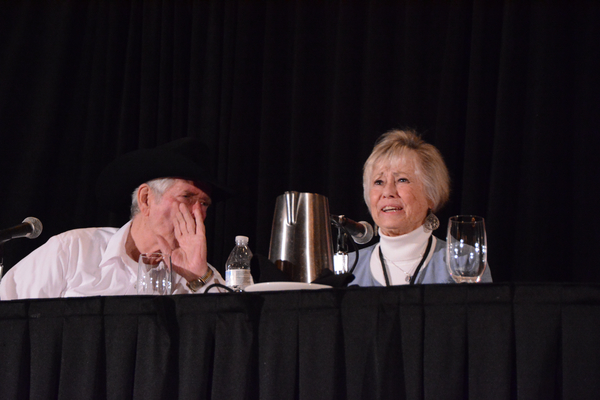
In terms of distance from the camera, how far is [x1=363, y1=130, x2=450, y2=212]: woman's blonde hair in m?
2.35

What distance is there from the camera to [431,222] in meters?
2.30

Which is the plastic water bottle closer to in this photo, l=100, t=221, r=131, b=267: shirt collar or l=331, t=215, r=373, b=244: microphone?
l=331, t=215, r=373, b=244: microphone

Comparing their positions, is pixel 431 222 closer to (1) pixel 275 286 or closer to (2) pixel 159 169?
(2) pixel 159 169

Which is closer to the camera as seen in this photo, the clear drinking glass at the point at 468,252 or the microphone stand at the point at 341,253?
the clear drinking glass at the point at 468,252

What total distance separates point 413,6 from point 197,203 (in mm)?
1236

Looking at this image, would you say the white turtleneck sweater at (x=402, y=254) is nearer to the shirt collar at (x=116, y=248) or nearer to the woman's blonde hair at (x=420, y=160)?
the woman's blonde hair at (x=420, y=160)

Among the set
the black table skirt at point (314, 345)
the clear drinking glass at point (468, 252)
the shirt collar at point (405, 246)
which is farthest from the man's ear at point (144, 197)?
the clear drinking glass at point (468, 252)

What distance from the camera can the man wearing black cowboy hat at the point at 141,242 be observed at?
2.06 metres

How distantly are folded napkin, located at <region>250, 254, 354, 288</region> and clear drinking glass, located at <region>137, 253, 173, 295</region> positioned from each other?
0.22 m

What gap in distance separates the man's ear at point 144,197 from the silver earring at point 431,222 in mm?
1021

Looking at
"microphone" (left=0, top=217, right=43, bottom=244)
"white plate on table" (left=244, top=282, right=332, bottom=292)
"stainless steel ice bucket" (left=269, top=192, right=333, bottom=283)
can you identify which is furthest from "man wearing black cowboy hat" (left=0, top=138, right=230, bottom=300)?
"white plate on table" (left=244, top=282, right=332, bottom=292)

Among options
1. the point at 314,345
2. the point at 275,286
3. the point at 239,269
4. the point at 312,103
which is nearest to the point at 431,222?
A: the point at 312,103

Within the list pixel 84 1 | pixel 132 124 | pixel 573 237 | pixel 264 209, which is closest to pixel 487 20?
pixel 573 237

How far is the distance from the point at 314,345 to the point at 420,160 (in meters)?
1.42
